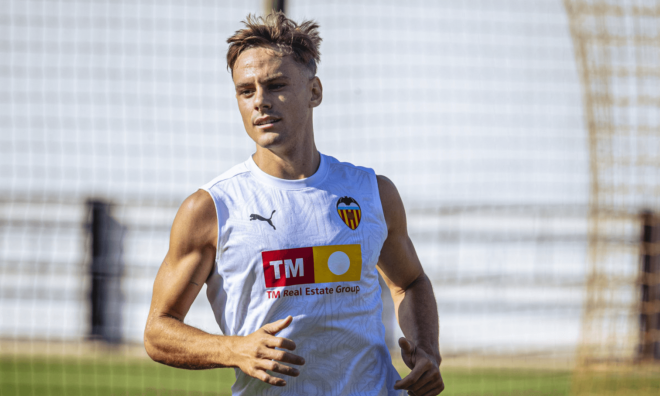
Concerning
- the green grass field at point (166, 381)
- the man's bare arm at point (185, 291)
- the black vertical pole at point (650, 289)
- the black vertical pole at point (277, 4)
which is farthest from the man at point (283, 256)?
the black vertical pole at point (650, 289)

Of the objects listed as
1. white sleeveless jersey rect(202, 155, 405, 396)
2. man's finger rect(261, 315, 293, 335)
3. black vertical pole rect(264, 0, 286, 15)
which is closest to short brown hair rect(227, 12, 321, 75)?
white sleeveless jersey rect(202, 155, 405, 396)

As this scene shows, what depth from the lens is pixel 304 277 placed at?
1.88m

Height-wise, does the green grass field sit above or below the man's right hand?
below

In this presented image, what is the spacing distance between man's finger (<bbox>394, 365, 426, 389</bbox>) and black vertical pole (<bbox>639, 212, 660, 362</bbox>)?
5.25 meters

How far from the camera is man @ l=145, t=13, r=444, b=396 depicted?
1873 mm

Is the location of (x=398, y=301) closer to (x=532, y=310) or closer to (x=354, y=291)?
(x=354, y=291)

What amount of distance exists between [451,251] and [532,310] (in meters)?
1.31

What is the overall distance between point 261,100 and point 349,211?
0.45 m

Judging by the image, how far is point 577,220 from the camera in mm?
8414

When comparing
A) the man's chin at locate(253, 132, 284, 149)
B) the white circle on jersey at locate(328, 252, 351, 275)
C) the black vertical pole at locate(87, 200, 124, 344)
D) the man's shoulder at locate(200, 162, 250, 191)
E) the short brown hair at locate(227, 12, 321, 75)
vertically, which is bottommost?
the black vertical pole at locate(87, 200, 124, 344)

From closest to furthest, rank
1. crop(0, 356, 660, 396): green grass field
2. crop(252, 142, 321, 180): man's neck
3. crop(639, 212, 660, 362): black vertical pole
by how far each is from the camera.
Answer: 1. crop(252, 142, 321, 180): man's neck
2. crop(0, 356, 660, 396): green grass field
3. crop(639, 212, 660, 362): black vertical pole

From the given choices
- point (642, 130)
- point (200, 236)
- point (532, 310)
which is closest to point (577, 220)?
point (532, 310)

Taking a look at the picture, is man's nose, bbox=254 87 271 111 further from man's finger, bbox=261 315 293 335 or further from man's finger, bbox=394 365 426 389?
man's finger, bbox=394 365 426 389

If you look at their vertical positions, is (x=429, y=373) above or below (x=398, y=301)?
below
